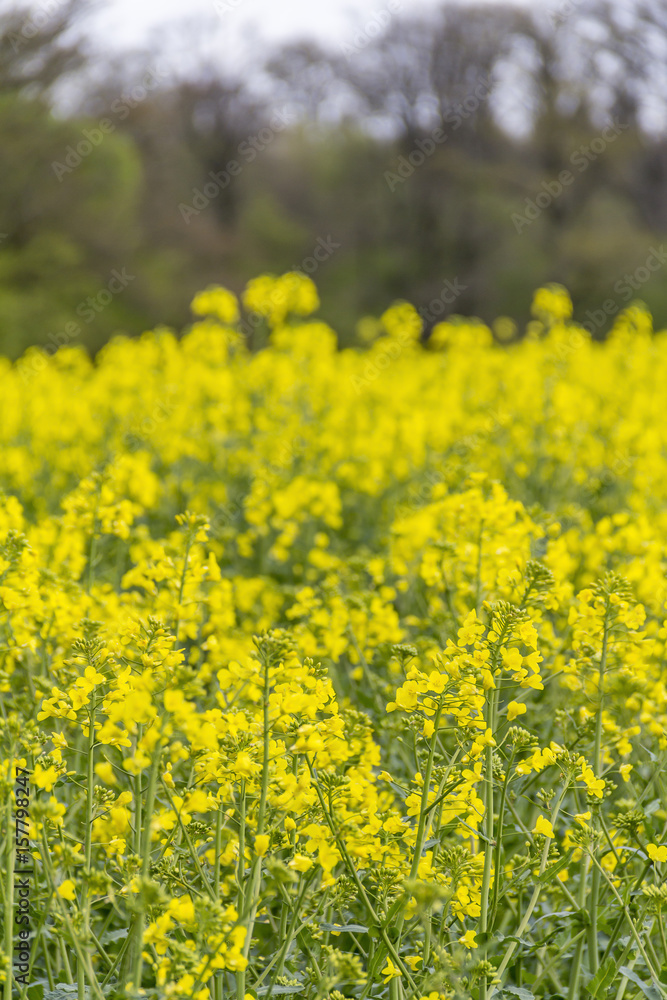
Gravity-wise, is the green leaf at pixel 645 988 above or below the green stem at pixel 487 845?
below

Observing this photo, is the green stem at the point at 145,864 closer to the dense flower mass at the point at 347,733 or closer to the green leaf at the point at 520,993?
the dense flower mass at the point at 347,733

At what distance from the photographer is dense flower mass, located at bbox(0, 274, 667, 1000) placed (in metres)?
1.83

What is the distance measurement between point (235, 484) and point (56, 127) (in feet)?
40.2

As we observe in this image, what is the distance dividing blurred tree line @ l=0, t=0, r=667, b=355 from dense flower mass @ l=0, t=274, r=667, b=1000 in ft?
43.5

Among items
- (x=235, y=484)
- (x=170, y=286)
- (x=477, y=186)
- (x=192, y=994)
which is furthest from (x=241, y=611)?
(x=477, y=186)

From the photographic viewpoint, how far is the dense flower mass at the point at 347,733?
1.83m

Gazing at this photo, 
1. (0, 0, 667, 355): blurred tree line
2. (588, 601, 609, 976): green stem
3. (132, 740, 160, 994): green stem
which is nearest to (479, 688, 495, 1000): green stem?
(588, 601, 609, 976): green stem

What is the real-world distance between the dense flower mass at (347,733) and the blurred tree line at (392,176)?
1327 centimetres

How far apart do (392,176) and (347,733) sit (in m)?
22.6

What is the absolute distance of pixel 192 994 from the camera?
5.13ft

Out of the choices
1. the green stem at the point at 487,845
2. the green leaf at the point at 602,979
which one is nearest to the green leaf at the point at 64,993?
the green stem at the point at 487,845

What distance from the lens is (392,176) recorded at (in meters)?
23.0

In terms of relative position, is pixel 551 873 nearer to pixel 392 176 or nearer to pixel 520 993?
pixel 520 993

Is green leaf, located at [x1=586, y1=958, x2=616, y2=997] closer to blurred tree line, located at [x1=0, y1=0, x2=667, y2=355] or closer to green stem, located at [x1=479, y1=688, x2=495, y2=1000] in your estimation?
green stem, located at [x1=479, y1=688, x2=495, y2=1000]
